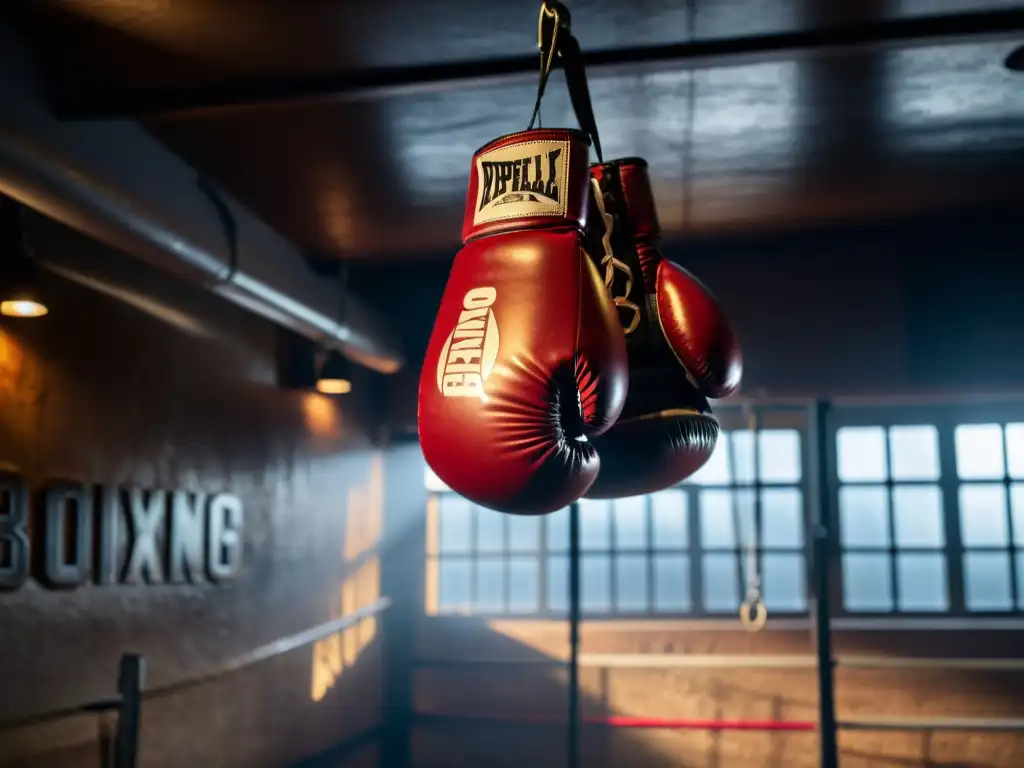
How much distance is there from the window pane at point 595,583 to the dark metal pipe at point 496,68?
4585mm

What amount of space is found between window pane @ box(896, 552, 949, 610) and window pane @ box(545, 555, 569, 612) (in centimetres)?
220

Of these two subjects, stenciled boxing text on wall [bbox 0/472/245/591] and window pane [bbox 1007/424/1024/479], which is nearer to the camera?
stenciled boxing text on wall [bbox 0/472/245/591]

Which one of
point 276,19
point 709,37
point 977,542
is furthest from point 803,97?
point 977,542

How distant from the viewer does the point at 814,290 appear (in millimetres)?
5152

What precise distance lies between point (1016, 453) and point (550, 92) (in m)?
4.78

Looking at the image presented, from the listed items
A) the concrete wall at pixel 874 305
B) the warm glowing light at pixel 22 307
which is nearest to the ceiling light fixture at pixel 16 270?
the warm glowing light at pixel 22 307

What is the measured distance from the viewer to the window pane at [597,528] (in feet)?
22.2

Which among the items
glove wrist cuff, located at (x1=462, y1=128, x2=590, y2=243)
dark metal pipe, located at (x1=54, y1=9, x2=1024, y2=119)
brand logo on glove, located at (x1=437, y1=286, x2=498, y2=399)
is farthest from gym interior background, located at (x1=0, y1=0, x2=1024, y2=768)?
brand logo on glove, located at (x1=437, y1=286, x2=498, y2=399)

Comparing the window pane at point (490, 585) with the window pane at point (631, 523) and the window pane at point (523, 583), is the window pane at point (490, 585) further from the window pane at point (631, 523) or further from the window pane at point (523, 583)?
the window pane at point (631, 523)

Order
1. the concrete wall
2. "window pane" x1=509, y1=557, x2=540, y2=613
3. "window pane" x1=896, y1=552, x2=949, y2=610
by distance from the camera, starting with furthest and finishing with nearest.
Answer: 1. "window pane" x1=509, y1=557, x2=540, y2=613
2. "window pane" x1=896, y1=552, x2=949, y2=610
3. the concrete wall

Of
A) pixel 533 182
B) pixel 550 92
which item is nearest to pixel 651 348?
pixel 533 182

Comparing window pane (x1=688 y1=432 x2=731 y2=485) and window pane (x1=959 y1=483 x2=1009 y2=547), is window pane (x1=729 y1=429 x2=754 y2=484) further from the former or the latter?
window pane (x1=959 y1=483 x2=1009 y2=547)

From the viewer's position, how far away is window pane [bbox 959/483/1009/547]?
20.5 feet

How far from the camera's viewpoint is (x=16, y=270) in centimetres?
251
